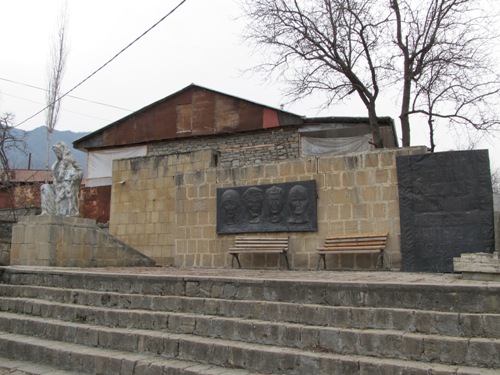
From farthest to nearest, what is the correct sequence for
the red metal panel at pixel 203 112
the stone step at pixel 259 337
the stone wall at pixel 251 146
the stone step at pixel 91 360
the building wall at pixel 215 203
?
the red metal panel at pixel 203 112 → the stone wall at pixel 251 146 → the building wall at pixel 215 203 → the stone step at pixel 91 360 → the stone step at pixel 259 337

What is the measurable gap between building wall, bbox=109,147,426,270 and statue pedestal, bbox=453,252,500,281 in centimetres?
267

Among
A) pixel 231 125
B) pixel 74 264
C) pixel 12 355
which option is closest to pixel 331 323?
pixel 12 355

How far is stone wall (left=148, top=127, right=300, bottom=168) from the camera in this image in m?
16.6

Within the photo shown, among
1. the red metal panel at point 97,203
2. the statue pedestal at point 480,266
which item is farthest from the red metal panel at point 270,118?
the statue pedestal at point 480,266

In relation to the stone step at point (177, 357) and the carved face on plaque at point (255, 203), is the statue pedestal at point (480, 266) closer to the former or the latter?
the stone step at point (177, 357)

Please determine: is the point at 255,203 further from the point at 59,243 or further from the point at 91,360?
the point at 91,360

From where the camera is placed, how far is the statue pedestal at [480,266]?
→ 5.39 meters

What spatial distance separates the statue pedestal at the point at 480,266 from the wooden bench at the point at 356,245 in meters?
2.57

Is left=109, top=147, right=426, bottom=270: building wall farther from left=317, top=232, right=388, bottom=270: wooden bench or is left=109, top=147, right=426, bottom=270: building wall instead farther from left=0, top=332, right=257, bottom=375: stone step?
left=0, top=332, right=257, bottom=375: stone step

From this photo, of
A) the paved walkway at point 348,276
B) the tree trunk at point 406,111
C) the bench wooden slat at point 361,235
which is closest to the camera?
the paved walkway at point 348,276

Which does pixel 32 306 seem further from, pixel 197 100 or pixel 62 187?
pixel 197 100

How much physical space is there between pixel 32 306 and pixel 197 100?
45.3 ft

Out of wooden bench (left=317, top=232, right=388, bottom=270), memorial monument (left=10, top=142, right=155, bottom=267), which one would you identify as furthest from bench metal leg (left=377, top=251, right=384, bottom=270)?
memorial monument (left=10, top=142, right=155, bottom=267)

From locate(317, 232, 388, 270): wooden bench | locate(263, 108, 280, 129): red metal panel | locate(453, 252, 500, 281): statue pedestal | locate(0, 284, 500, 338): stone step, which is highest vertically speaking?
locate(263, 108, 280, 129): red metal panel
